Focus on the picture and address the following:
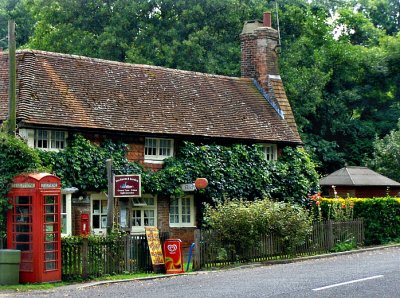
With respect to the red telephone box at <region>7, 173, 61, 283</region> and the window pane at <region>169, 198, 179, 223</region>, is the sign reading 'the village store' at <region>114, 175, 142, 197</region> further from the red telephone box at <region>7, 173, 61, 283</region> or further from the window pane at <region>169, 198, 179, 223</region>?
the window pane at <region>169, 198, 179, 223</region>

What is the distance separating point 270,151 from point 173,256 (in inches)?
521

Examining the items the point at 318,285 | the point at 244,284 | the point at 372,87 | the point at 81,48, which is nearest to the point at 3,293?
the point at 244,284

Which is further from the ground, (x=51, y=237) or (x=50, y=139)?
(x=50, y=139)

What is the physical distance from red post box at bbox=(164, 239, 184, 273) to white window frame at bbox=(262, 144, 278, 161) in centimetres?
1254

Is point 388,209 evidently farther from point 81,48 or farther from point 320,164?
point 81,48

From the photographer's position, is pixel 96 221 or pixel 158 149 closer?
pixel 96 221

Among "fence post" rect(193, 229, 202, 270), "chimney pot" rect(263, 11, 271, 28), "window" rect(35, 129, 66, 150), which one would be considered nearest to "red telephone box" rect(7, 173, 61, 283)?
"fence post" rect(193, 229, 202, 270)

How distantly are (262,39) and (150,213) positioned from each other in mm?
11336

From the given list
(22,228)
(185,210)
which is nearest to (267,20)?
(185,210)

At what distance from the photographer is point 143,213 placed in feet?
108

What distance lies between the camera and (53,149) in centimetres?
2958

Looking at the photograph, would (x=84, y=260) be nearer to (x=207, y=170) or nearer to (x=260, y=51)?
(x=207, y=170)

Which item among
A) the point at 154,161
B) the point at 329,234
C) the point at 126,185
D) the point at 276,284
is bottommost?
the point at 276,284

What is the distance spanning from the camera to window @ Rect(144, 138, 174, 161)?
33.0 m
